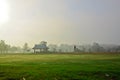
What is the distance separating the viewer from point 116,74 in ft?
102

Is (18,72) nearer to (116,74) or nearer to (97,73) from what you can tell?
(97,73)

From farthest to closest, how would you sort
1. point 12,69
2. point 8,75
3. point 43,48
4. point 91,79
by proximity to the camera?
point 43,48 → point 12,69 → point 8,75 → point 91,79

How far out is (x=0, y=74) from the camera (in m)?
31.7

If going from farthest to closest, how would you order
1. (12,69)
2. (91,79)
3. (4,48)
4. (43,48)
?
(4,48) → (43,48) → (12,69) → (91,79)

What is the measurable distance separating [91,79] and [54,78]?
4555 millimetres

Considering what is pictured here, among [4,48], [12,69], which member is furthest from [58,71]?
→ [4,48]

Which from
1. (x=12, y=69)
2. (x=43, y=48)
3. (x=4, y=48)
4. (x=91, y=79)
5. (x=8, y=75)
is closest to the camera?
(x=91, y=79)

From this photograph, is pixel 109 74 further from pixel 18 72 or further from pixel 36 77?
pixel 18 72

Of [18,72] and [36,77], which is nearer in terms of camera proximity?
[36,77]

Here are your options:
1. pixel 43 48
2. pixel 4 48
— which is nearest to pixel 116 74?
pixel 43 48

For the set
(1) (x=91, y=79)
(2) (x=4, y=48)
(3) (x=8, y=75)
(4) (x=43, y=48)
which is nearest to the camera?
(1) (x=91, y=79)

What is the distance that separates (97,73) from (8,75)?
38.5ft

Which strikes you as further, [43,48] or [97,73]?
[43,48]

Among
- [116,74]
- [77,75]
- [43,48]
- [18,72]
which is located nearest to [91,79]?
[77,75]
